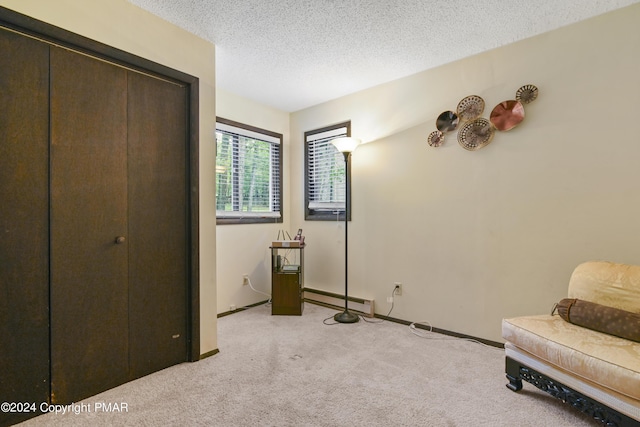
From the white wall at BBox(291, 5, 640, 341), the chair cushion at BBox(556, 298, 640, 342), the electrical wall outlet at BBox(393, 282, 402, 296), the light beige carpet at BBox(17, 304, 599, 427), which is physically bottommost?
the light beige carpet at BBox(17, 304, 599, 427)

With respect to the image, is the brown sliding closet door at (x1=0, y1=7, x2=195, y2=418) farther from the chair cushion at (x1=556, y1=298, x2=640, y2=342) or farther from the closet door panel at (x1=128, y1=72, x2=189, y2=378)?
the chair cushion at (x1=556, y1=298, x2=640, y2=342)

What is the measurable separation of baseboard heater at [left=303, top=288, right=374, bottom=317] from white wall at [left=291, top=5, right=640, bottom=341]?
0.11 m

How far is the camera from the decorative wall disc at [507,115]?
2.46 metres

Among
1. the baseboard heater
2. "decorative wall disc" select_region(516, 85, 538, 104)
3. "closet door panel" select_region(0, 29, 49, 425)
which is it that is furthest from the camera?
the baseboard heater

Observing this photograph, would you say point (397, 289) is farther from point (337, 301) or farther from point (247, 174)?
point (247, 174)

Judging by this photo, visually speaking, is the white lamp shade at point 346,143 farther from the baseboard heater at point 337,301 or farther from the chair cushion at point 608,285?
the chair cushion at point 608,285

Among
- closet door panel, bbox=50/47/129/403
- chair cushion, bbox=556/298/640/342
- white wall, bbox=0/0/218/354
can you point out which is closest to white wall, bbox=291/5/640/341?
chair cushion, bbox=556/298/640/342

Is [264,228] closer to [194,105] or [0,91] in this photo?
[194,105]

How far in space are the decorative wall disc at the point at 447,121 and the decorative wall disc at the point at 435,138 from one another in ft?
0.14

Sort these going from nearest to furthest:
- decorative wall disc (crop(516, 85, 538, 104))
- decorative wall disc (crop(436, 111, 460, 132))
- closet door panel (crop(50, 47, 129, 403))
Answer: closet door panel (crop(50, 47, 129, 403)), decorative wall disc (crop(516, 85, 538, 104)), decorative wall disc (crop(436, 111, 460, 132))

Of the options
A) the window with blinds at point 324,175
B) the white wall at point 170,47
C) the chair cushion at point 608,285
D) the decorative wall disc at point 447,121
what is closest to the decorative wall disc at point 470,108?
the decorative wall disc at point 447,121

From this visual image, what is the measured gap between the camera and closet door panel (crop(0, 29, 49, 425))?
1.57 metres

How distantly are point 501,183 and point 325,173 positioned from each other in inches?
78.9

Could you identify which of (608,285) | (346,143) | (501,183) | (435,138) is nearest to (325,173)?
(346,143)
